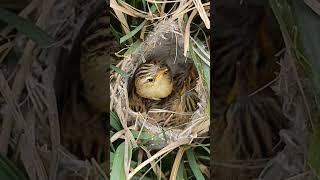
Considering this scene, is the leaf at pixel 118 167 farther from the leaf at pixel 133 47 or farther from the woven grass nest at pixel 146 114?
the leaf at pixel 133 47

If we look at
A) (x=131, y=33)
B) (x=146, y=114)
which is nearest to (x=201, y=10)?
(x=131, y=33)

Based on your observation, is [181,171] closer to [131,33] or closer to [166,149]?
[166,149]

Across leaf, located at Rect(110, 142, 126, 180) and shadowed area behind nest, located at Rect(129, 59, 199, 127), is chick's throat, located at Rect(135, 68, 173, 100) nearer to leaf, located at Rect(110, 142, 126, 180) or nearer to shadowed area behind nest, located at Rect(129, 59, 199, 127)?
shadowed area behind nest, located at Rect(129, 59, 199, 127)

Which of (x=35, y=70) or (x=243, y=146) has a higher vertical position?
(x=35, y=70)

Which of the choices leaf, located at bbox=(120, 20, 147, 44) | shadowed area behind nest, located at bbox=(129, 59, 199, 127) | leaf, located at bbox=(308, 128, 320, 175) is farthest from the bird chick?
leaf, located at bbox=(308, 128, 320, 175)

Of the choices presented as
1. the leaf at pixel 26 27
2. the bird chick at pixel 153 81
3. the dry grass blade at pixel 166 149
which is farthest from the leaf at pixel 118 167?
the leaf at pixel 26 27

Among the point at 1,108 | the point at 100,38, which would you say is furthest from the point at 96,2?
the point at 1,108

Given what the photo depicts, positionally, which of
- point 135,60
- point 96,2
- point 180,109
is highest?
point 96,2

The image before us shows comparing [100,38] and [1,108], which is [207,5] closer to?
[100,38]
